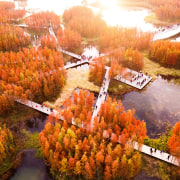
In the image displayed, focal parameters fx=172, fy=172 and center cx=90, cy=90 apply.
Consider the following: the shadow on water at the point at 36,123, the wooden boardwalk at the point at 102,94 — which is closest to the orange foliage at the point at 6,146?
the shadow on water at the point at 36,123

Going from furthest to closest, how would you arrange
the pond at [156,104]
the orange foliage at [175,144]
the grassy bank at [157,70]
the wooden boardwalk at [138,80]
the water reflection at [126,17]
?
the water reflection at [126,17]
the grassy bank at [157,70]
the wooden boardwalk at [138,80]
the pond at [156,104]
the orange foliage at [175,144]

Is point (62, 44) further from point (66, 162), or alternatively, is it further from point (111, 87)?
point (66, 162)

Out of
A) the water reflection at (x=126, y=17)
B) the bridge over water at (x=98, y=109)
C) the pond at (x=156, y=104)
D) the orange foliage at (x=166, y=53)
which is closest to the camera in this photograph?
the bridge over water at (x=98, y=109)

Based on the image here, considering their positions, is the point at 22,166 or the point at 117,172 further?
the point at 22,166

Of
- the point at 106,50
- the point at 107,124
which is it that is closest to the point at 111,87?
the point at 107,124

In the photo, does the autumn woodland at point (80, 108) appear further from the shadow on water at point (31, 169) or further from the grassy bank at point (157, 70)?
the grassy bank at point (157, 70)

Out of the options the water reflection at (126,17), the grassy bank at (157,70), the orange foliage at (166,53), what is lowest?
the grassy bank at (157,70)

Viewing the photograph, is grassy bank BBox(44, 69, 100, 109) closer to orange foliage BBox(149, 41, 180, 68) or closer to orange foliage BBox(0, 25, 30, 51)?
orange foliage BBox(149, 41, 180, 68)
